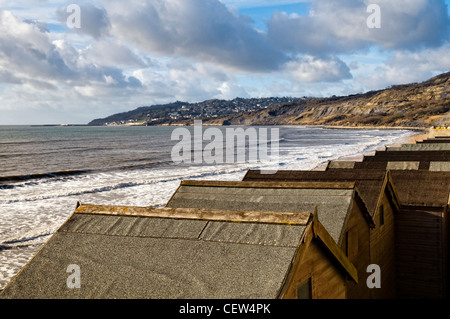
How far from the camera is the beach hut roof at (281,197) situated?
9734 millimetres

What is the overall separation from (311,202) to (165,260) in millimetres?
5262

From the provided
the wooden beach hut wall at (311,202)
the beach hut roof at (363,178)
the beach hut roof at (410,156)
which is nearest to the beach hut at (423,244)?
the beach hut roof at (363,178)

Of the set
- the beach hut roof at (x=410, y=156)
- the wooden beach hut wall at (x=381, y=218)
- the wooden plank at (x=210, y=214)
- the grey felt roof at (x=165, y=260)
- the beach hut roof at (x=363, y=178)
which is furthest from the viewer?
the beach hut roof at (x=410, y=156)

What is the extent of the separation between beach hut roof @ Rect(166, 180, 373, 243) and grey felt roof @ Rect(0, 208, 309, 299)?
3.89 m

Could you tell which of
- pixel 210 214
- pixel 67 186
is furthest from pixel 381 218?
pixel 67 186

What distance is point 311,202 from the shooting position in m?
9.98

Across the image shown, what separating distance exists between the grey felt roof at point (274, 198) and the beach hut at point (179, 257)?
268 cm

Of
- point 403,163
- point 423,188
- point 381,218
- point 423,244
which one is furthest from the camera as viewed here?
point 403,163

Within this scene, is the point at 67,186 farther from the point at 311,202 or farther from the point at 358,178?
the point at 311,202

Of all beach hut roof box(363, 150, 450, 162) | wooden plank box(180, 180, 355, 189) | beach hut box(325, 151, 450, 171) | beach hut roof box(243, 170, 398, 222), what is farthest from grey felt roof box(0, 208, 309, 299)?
beach hut roof box(363, 150, 450, 162)

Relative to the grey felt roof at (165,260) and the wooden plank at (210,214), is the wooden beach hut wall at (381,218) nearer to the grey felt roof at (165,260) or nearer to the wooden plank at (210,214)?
the wooden plank at (210,214)

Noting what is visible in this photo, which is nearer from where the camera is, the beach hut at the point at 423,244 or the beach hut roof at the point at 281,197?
the beach hut roof at the point at 281,197
